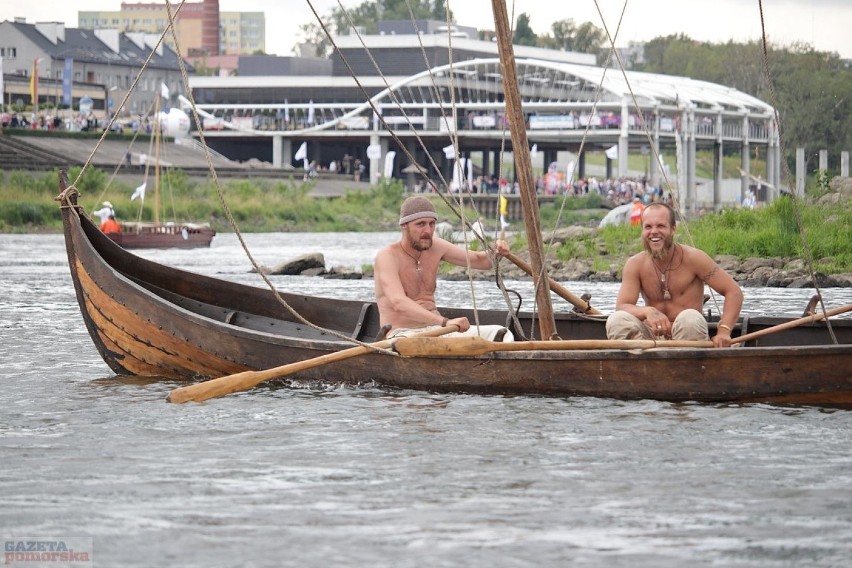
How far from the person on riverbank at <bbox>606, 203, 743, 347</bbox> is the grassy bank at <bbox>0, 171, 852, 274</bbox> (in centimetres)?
1500

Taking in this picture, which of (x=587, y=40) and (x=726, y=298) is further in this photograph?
(x=587, y=40)

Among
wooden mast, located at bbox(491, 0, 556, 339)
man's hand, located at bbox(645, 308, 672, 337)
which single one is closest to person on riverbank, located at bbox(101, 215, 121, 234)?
wooden mast, located at bbox(491, 0, 556, 339)

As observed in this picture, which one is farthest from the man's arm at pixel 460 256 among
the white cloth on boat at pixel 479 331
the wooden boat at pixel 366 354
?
the wooden boat at pixel 366 354

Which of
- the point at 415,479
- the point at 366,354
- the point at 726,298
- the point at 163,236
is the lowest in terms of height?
the point at 163,236

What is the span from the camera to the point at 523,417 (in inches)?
440

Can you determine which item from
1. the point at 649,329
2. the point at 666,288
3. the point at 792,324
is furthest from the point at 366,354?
the point at 792,324

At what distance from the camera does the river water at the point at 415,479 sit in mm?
7465

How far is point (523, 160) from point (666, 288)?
1462 mm

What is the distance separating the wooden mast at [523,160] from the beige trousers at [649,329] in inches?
22.1

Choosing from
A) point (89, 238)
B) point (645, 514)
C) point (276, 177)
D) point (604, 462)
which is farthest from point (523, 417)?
point (276, 177)

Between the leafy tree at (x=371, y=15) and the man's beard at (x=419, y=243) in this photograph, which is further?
the leafy tree at (x=371, y=15)

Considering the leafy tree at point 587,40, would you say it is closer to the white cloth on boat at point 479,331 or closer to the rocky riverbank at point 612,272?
the rocky riverbank at point 612,272

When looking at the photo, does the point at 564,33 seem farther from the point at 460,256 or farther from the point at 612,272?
the point at 460,256

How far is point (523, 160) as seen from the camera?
11.9 metres
